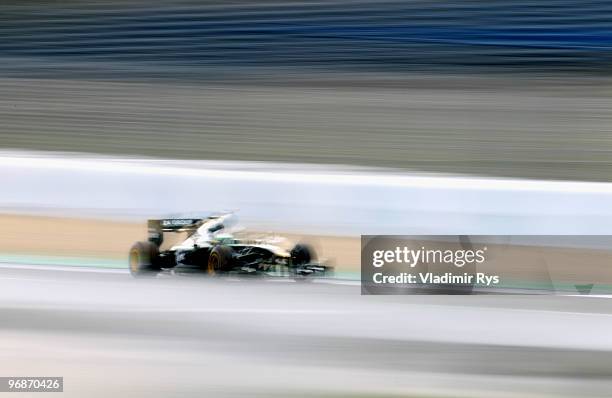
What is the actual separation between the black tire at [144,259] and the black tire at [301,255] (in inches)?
22.6

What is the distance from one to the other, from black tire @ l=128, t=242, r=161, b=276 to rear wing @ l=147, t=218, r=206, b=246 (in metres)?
0.04

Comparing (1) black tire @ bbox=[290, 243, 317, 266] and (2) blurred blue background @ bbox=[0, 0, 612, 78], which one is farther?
(2) blurred blue background @ bbox=[0, 0, 612, 78]

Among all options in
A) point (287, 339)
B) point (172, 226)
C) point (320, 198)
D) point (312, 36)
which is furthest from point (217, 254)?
point (312, 36)

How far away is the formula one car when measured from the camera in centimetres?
395

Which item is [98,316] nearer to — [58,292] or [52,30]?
[58,292]

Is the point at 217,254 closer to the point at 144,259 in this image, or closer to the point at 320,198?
the point at 144,259

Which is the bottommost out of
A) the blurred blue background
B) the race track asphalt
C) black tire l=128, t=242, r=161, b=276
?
the race track asphalt

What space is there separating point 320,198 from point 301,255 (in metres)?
0.66

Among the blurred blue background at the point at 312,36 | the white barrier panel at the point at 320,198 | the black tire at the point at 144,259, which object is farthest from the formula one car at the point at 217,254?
the blurred blue background at the point at 312,36

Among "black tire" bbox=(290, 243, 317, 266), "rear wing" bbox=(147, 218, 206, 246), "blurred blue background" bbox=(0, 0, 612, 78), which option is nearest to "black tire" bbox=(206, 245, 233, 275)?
"rear wing" bbox=(147, 218, 206, 246)

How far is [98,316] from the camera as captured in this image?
355 cm

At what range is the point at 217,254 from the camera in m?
3.97

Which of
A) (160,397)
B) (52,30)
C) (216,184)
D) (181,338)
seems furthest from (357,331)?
(52,30)

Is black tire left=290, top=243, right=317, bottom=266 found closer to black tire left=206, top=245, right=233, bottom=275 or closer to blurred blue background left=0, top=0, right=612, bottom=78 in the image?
black tire left=206, top=245, right=233, bottom=275
